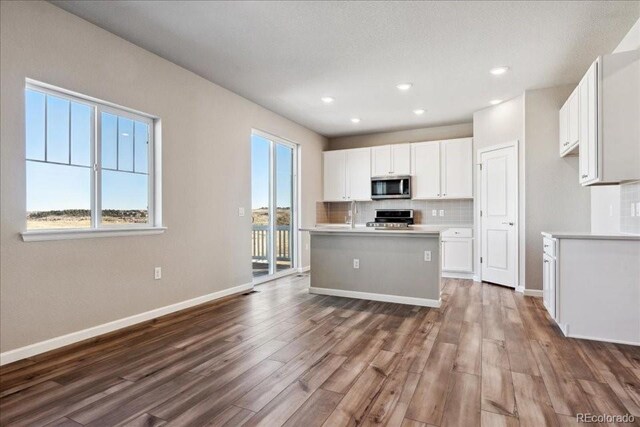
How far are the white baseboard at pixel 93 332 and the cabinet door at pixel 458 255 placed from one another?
379 centimetres

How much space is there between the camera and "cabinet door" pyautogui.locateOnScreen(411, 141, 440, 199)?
19.9ft

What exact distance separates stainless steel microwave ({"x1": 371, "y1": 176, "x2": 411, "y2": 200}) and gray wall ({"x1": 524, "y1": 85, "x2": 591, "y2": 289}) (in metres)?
2.07

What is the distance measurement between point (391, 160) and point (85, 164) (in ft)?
16.2

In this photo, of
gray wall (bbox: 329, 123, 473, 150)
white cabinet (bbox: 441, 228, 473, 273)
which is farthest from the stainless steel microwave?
white cabinet (bbox: 441, 228, 473, 273)

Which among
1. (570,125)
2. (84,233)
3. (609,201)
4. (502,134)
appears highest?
(502,134)

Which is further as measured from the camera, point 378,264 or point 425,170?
point 425,170

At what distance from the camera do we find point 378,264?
4.24 meters

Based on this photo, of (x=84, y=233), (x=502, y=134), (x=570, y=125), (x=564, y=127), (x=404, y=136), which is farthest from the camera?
(x=404, y=136)

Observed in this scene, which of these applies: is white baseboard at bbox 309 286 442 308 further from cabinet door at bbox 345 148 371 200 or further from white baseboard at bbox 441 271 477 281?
cabinet door at bbox 345 148 371 200

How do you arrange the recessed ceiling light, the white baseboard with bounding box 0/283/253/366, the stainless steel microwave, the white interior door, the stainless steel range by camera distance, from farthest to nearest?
1. the stainless steel range
2. the stainless steel microwave
3. the white interior door
4. the recessed ceiling light
5. the white baseboard with bounding box 0/283/253/366

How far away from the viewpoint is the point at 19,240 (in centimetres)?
250

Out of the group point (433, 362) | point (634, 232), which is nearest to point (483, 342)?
point (433, 362)

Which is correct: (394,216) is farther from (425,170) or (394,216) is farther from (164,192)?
(164,192)

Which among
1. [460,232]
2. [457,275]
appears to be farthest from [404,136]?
[457,275]
